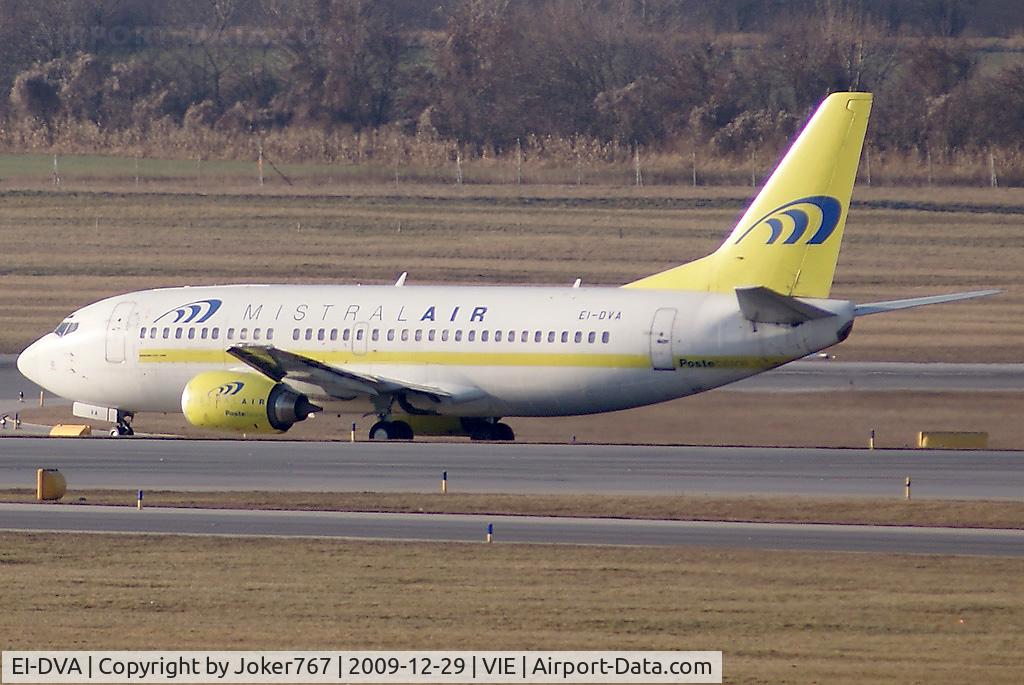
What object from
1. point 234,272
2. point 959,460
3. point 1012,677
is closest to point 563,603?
point 1012,677

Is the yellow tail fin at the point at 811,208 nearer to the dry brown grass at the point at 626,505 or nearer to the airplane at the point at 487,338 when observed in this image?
the airplane at the point at 487,338

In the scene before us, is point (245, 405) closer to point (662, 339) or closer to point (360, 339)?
point (360, 339)

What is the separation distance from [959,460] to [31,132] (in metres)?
71.6

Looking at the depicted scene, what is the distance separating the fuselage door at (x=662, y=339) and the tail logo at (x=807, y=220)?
276cm

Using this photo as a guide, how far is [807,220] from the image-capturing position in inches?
1730

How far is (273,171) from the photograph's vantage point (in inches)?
3836

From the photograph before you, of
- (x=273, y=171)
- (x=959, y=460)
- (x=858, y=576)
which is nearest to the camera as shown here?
(x=858, y=576)

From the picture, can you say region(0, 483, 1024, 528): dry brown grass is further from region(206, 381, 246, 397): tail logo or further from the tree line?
the tree line

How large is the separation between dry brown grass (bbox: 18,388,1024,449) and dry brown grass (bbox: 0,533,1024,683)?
16.1 metres

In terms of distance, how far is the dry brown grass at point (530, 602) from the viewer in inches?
915

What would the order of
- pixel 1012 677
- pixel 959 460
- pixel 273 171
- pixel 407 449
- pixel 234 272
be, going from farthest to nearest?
pixel 273 171 → pixel 234 272 → pixel 407 449 → pixel 959 460 → pixel 1012 677

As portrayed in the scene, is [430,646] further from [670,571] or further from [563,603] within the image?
[670,571]

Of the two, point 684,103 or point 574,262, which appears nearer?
point 574,262

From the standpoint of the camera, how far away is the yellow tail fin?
43812 millimetres
